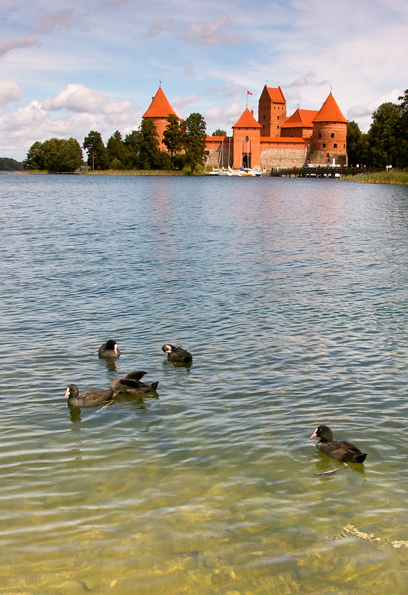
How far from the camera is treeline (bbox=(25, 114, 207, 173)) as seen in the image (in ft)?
327

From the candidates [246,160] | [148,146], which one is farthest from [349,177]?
[148,146]

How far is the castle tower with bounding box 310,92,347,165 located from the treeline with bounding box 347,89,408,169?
10.6m

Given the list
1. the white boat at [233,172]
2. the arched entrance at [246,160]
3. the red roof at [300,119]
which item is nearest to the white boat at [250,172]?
the white boat at [233,172]

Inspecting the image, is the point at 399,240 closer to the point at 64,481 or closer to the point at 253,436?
the point at 253,436

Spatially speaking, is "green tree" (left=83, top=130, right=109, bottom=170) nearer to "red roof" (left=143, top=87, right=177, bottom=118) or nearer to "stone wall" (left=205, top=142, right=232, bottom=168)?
"red roof" (left=143, top=87, right=177, bottom=118)

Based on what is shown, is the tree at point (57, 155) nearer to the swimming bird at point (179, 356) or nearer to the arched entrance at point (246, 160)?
the arched entrance at point (246, 160)

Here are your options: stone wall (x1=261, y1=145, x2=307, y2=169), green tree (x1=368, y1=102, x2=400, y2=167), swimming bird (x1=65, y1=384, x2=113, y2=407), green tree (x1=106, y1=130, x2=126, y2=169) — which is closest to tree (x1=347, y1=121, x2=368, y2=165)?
stone wall (x1=261, y1=145, x2=307, y2=169)

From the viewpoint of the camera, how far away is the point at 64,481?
189 inches

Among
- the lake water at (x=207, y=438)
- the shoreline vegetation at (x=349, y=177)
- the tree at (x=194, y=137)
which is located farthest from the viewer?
the tree at (x=194, y=137)

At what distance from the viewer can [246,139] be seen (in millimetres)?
112750

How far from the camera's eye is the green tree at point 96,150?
112 meters

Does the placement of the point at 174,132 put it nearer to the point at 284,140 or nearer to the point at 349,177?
the point at 284,140

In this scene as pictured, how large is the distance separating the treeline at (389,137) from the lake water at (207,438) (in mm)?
72892

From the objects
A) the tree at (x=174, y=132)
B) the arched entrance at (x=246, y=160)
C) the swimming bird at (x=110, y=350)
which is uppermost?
the tree at (x=174, y=132)
